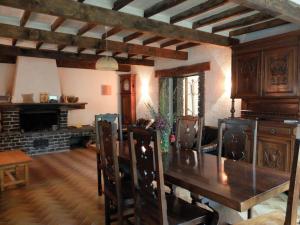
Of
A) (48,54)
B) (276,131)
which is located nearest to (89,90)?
(48,54)

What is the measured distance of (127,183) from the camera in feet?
8.18

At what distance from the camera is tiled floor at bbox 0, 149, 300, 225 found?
8.79ft

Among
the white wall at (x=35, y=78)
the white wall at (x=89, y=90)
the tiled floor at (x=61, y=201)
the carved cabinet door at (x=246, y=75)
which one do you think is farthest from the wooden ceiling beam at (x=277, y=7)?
the white wall at (x=89, y=90)

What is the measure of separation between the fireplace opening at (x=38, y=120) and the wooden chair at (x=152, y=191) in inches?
202

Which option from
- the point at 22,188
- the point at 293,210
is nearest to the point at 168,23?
the point at 293,210

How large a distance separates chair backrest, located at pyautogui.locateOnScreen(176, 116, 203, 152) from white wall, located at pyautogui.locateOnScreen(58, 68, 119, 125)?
481cm

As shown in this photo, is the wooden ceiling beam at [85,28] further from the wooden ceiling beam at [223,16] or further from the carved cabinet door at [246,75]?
the carved cabinet door at [246,75]

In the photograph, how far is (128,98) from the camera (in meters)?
7.58

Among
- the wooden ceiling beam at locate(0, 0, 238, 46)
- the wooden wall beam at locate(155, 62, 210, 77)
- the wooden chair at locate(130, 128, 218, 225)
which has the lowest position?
the wooden chair at locate(130, 128, 218, 225)

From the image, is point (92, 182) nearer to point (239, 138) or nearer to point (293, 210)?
point (239, 138)

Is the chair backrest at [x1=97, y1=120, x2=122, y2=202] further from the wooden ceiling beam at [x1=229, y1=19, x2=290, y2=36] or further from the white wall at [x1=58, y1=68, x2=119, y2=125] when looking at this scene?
the white wall at [x1=58, y1=68, x2=119, y2=125]

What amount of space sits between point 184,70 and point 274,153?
9.62 ft

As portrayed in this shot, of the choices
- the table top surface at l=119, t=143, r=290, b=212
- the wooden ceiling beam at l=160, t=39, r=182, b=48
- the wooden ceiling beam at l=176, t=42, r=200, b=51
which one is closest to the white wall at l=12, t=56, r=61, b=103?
the wooden ceiling beam at l=160, t=39, r=182, b=48

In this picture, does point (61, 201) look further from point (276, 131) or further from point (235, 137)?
point (276, 131)
